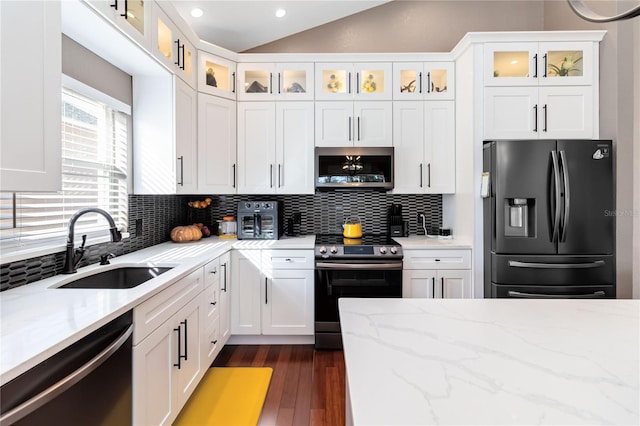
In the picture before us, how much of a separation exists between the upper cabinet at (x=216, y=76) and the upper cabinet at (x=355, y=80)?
0.81m

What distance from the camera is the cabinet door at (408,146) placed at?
314cm

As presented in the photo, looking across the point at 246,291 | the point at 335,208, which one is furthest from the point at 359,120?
the point at 246,291

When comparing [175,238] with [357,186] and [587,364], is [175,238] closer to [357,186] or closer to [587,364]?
[357,186]

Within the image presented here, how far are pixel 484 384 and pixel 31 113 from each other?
5.05 ft

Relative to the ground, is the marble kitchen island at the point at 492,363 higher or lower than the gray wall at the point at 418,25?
lower

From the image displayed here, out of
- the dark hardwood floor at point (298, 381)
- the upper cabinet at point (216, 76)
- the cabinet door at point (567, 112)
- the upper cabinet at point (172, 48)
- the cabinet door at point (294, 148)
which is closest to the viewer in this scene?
the dark hardwood floor at point (298, 381)

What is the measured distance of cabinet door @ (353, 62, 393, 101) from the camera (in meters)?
3.13

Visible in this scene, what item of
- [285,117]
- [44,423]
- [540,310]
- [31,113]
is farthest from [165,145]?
[540,310]

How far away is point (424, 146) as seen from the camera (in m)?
3.17

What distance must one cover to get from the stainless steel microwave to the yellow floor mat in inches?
65.7

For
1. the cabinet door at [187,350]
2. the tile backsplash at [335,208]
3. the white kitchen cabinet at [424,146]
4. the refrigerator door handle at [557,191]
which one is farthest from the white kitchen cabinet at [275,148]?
the refrigerator door handle at [557,191]

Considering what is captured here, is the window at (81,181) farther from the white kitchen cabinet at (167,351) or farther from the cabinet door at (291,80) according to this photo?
the cabinet door at (291,80)

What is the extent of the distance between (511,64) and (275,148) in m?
2.15

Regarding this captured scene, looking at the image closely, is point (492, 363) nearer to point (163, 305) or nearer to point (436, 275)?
A: point (163, 305)
